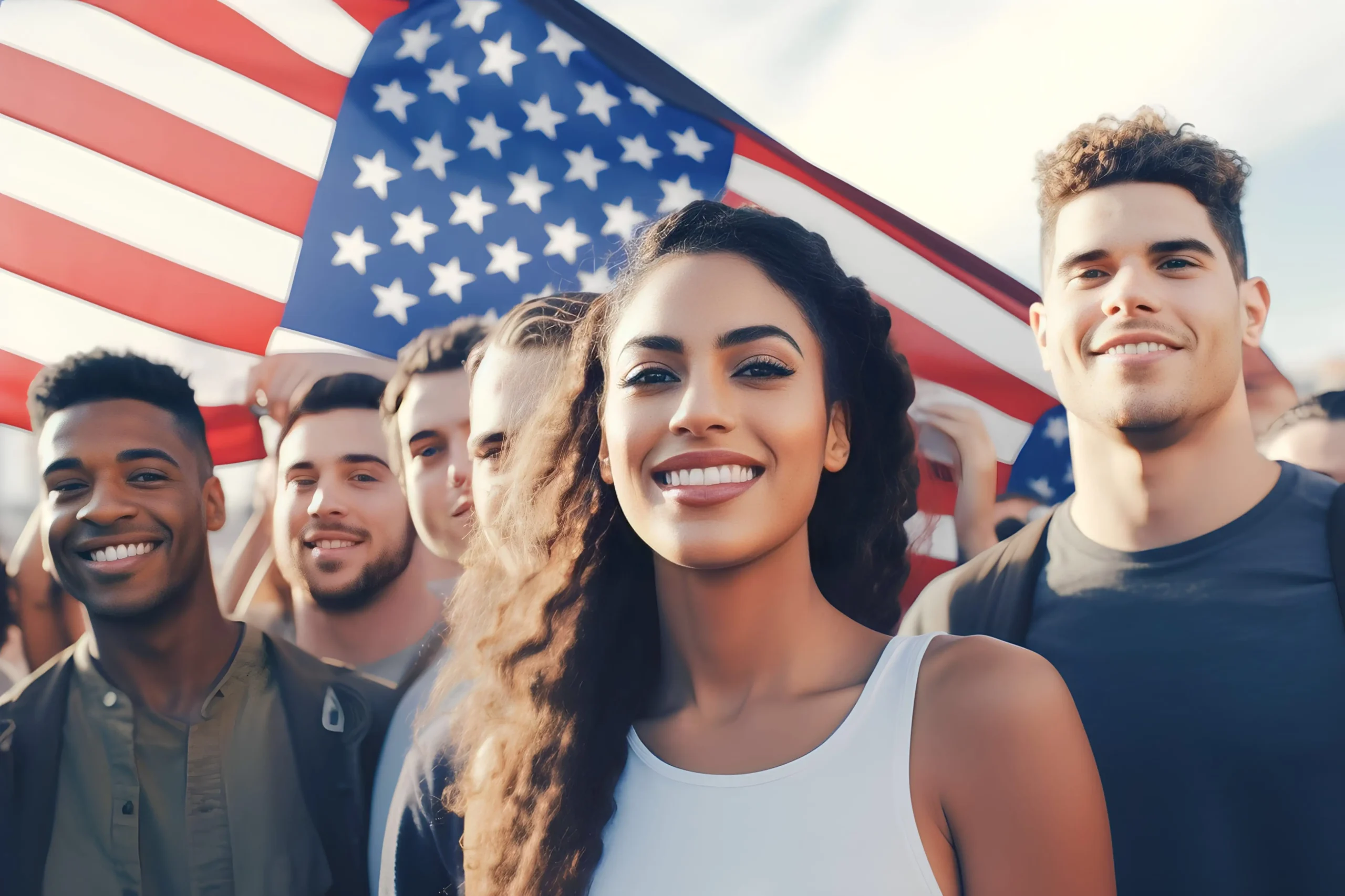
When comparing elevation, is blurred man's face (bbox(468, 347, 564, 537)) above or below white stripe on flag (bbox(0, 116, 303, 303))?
below

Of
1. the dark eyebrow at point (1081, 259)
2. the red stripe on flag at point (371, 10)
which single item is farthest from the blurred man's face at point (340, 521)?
the dark eyebrow at point (1081, 259)

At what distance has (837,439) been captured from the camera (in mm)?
2107

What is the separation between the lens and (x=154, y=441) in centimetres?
325

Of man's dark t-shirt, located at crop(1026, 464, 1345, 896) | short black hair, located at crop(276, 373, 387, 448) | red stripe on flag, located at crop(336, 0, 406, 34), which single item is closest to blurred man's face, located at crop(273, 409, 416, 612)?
short black hair, located at crop(276, 373, 387, 448)

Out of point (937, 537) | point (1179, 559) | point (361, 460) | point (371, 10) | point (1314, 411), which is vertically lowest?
point (1179, 559)

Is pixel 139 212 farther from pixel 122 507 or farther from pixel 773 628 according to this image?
pixel 773 628

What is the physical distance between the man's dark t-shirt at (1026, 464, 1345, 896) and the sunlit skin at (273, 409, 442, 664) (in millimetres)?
2168

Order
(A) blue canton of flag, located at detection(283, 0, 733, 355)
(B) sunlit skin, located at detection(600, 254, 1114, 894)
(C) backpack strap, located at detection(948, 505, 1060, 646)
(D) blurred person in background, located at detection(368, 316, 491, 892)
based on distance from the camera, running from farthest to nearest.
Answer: (A) blue canton of flag, located at detection(283, 0, 733, 355) → (D) blurred person in background, located at detection(368, 316, 491, 892) → (C) backpack strap, located at detection(948, 505, 1060, 646) → (B) sunlit skin, located at detection(600, 254, 1114, 894)

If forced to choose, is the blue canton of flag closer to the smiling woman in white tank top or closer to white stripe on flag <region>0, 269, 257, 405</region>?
white stripe on flag <region>0, 269, 257, 405</region>

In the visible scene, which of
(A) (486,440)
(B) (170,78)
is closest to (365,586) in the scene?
(A) (486,440)

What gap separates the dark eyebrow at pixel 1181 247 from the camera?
2.41 m

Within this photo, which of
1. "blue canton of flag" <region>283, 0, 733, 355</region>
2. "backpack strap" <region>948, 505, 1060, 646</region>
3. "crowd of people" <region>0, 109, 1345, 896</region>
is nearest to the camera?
"crowd of people" <region>0, 109, 1345, 896</region>

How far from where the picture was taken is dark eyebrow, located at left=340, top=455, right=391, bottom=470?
11.8 ft

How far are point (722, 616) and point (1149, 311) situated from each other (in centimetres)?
131
